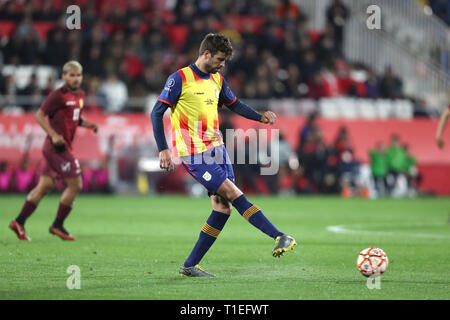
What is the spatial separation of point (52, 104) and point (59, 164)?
2.86 ft

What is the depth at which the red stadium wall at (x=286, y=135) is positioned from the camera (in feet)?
73.9

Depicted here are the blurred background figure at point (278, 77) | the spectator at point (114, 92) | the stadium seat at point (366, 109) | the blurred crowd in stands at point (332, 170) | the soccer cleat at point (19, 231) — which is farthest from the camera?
the stadium seat at point (366, 109)

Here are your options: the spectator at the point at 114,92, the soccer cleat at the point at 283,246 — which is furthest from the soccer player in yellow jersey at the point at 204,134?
the spectator at the point at 114,92

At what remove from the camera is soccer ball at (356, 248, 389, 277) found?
792 cm

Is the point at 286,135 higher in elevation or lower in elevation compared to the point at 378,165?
higher

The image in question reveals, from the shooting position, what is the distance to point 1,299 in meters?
6.60

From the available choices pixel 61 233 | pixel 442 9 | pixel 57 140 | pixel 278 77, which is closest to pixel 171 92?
pixel 57 140

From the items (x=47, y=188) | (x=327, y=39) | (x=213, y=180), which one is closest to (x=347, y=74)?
(x=327, y=39)

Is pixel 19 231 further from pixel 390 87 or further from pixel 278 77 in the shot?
pixel 390 87

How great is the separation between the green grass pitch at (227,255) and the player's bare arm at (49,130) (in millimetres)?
1401

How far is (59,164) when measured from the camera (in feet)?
39.0

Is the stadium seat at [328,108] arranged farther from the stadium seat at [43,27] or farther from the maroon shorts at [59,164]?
the maroon shorts at [59,164]
